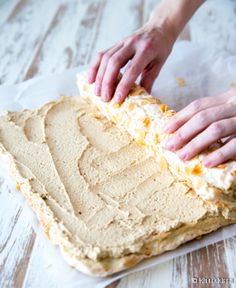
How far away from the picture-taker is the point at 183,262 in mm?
1458

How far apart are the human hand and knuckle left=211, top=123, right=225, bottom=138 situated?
19.9 inches

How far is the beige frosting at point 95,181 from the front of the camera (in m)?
1.44

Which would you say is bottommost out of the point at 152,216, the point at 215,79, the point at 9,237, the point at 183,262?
the point at 215,79

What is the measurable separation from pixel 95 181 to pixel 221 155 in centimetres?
47

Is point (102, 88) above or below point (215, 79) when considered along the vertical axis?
above

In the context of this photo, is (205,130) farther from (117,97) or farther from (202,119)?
(117,97)

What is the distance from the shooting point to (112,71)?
78.4 inches

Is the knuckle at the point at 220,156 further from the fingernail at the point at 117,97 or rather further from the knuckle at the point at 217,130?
the fingernail at the point at 117,97

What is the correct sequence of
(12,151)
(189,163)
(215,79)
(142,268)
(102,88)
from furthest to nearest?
(215,79), (102,88), (12,151), (189,163), (142,268)

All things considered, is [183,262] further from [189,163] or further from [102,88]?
[102,88]

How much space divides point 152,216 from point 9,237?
525 millimetres

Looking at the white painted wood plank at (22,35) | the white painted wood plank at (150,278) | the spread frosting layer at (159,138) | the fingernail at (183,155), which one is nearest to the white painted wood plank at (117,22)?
the white painted wood plank at (22,35)

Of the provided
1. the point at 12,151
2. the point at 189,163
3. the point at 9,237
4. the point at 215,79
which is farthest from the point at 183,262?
the point at 215,79

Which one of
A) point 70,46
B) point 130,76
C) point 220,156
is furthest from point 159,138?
point 70,46
